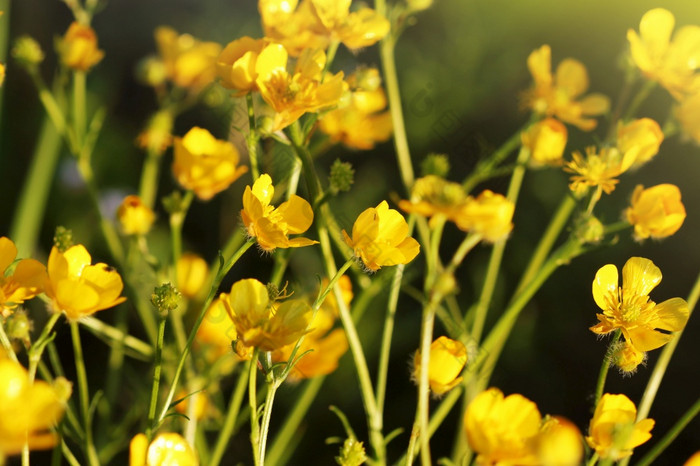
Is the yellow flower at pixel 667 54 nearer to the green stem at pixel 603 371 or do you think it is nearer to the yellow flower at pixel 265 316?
the green stem at pixel 603 371

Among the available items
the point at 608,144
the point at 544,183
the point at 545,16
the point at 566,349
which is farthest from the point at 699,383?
the point at 545,16

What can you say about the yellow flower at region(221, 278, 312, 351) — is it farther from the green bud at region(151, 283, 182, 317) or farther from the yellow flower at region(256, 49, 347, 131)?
the yellow flower at region(256, 49, 347, 131)

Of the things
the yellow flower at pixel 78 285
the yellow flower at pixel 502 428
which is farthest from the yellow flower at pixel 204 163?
the yellow flower at pixel 502 428

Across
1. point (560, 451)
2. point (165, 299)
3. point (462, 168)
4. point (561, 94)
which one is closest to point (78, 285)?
point (165, 299)

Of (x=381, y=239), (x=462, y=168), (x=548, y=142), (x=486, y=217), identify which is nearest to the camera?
(x=486, y=217)

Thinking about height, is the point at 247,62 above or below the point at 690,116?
above

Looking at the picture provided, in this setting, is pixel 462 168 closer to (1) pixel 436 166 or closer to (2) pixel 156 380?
(1) pixel 436 166

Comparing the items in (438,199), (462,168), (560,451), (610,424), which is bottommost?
(462,168)
